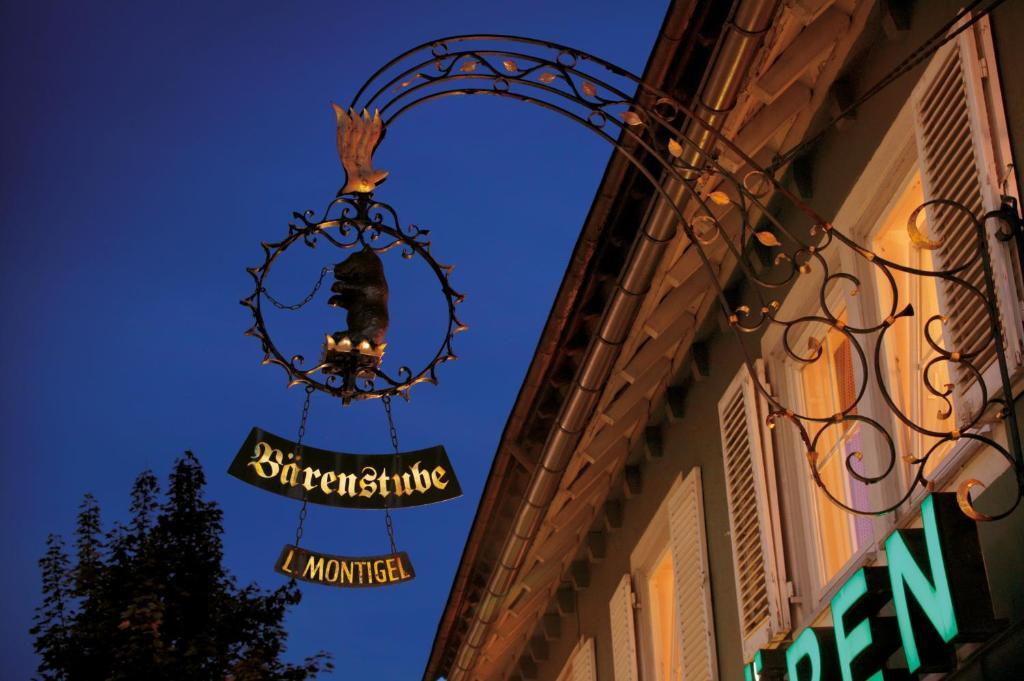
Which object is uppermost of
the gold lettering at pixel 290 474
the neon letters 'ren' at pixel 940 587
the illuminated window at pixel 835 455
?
the gold lettering at pixel 290 474

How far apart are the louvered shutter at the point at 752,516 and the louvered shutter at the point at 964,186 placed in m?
2.11

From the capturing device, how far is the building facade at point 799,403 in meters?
5.11

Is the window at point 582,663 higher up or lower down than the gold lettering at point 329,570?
higher up

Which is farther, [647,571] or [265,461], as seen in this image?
[647,571]

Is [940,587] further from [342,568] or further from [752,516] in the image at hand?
[342,568]

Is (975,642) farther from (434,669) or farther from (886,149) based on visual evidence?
(434,669)

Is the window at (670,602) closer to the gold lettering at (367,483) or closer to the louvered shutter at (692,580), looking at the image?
the louvered shutter at (692,580)

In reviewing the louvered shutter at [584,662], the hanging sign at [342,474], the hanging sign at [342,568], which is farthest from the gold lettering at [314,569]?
the louvered shutter at [584,662]

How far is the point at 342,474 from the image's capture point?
28.2 ft

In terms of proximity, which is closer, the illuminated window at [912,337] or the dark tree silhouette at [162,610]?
the illuminated window at [912,337]

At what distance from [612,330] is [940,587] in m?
3.75

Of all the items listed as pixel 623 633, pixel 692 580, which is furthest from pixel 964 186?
pixel 623 633

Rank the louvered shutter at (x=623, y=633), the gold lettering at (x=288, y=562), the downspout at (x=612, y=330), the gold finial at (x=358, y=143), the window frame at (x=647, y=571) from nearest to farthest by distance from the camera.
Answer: the downspout at (x=612, y=330), the gold finial at (x=358, y=143), the gold lettering at (x=288, y=562), the window frame at (x=647, y=571), the louvered shutter at (x=623, y=633)

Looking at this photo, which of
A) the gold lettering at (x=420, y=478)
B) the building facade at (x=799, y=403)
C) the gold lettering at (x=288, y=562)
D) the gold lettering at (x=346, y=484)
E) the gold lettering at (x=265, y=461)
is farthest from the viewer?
the gold lettering at (x=420, y=478)
